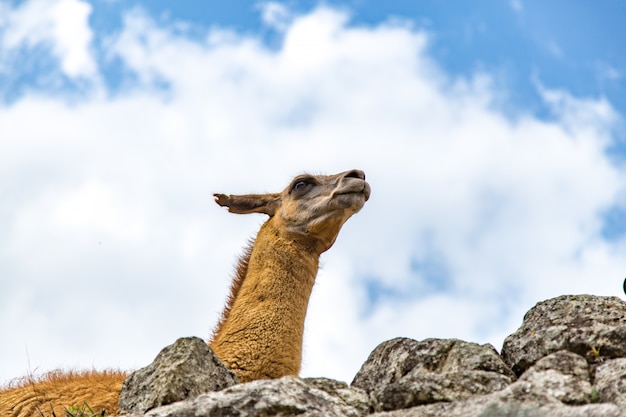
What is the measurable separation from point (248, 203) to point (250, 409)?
277 inches

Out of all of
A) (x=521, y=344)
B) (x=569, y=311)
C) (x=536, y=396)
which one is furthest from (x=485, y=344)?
(x=536, y=396)

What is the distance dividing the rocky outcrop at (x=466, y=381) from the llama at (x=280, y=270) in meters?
2.28

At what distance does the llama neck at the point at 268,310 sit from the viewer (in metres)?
10.1

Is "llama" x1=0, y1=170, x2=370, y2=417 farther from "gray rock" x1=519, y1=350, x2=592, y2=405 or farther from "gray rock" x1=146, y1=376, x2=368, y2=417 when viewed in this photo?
"gray rock" x1=519, y1=350, x2=592, y2=405

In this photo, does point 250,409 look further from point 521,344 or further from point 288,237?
point 288,237

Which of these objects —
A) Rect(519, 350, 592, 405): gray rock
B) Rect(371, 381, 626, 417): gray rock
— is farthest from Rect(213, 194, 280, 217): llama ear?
Rect(371, 381, 626, 417): gray rock

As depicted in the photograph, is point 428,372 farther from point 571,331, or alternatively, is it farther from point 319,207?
point 319,207

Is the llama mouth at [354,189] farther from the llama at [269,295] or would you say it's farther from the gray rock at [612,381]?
the gray rock at [612,381]

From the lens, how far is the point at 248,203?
1323 centimetres

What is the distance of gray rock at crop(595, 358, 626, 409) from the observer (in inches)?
235

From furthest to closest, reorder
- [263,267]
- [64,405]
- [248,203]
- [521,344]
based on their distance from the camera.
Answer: [248,203], [263,267], [64,405], [521,344]

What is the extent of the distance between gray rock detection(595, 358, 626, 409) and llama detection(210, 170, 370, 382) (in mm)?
4131

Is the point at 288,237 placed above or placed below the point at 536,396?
above

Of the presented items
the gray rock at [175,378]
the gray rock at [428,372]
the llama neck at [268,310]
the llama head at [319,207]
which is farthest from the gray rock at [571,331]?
the llama head at [319,207]
